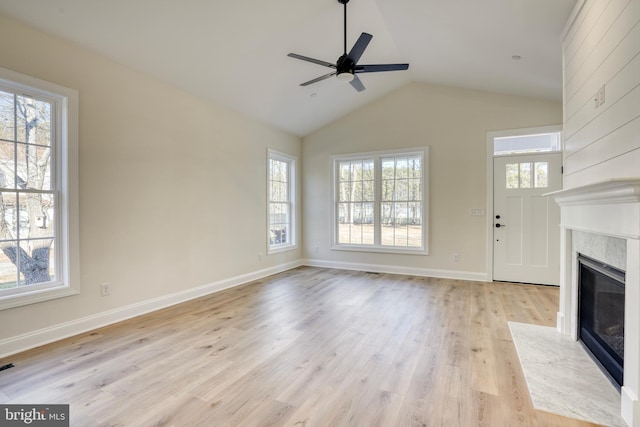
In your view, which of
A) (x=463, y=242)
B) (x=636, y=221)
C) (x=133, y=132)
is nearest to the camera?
(x=636, y=221)

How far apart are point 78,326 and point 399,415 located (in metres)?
2.98

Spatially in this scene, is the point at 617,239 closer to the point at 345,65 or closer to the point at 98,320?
the point at 345,65

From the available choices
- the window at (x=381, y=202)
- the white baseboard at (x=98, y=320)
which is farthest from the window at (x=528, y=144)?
the white baseboard at (x=98, y=320)

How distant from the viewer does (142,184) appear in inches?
137

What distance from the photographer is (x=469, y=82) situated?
4812mm

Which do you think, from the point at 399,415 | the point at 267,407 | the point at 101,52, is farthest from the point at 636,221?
the point at 101,52

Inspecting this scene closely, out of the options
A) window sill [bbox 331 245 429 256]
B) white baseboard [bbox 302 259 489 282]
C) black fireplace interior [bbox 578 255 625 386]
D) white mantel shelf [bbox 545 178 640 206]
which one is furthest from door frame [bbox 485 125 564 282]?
white mantel shelf [bbox 545 178 640 206]

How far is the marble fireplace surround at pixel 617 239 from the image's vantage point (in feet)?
5.37

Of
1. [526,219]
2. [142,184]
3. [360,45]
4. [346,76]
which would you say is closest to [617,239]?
[360,45]

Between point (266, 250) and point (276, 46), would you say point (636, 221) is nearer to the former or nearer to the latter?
point (276, 46)

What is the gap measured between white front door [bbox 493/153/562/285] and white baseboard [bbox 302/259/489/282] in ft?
1.25

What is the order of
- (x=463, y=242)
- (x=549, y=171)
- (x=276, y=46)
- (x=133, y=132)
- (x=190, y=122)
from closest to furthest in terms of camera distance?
(x=133, y=132), (x=276, y=46), (x=190, y=122), (x=549, y=171), (x=463, y=242)

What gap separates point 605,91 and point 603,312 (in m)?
1.59

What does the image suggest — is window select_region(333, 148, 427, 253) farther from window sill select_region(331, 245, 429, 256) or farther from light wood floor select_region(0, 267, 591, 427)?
light wood floor select_region(0, 267, 591, 427)
